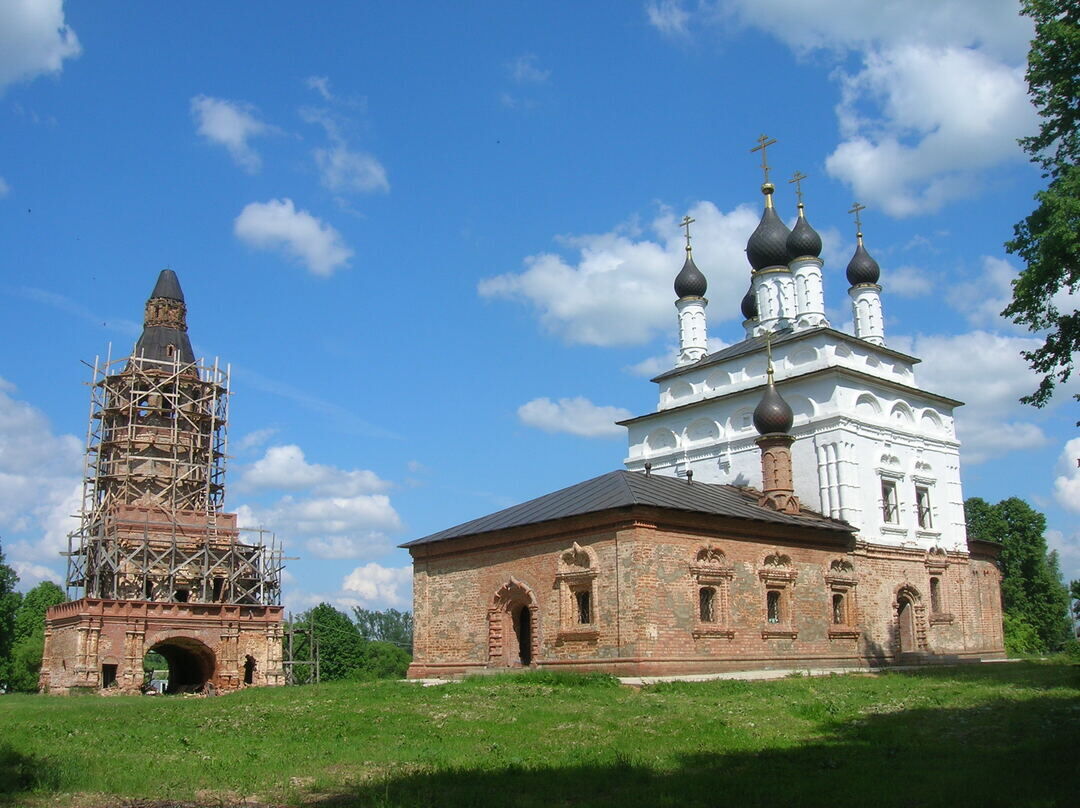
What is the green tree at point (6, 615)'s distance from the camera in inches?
1662

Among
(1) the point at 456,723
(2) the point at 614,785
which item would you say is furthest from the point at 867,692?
(2) the point at 614,785

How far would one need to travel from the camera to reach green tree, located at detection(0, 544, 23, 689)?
4222 cm

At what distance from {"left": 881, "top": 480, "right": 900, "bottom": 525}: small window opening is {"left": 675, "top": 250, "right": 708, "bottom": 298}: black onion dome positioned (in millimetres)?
8399

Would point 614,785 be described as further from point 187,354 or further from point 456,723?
point 187,354

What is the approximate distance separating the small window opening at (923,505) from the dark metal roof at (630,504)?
4.62 m

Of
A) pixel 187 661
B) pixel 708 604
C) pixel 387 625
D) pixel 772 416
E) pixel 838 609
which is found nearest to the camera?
pixel 708 604

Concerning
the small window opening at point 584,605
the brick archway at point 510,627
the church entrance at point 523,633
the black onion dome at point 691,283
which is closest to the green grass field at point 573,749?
the small window opening at point 584,605

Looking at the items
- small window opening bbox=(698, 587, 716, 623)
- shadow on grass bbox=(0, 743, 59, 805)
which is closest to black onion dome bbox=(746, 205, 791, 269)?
small window opening bbox=(698, 587, 716, 623)

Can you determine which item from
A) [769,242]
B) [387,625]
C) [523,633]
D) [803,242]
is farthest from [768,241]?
[387,625]

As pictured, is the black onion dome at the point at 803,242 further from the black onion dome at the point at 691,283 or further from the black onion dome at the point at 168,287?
the black onion dome at the point at 168,287

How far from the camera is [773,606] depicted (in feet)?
71.8

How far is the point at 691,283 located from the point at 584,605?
14731 mm

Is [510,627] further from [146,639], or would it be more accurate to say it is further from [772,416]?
[146,639]

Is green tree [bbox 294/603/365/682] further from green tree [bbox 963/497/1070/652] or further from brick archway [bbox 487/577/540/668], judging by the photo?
green tree [bbox 963/497/1070/652]
